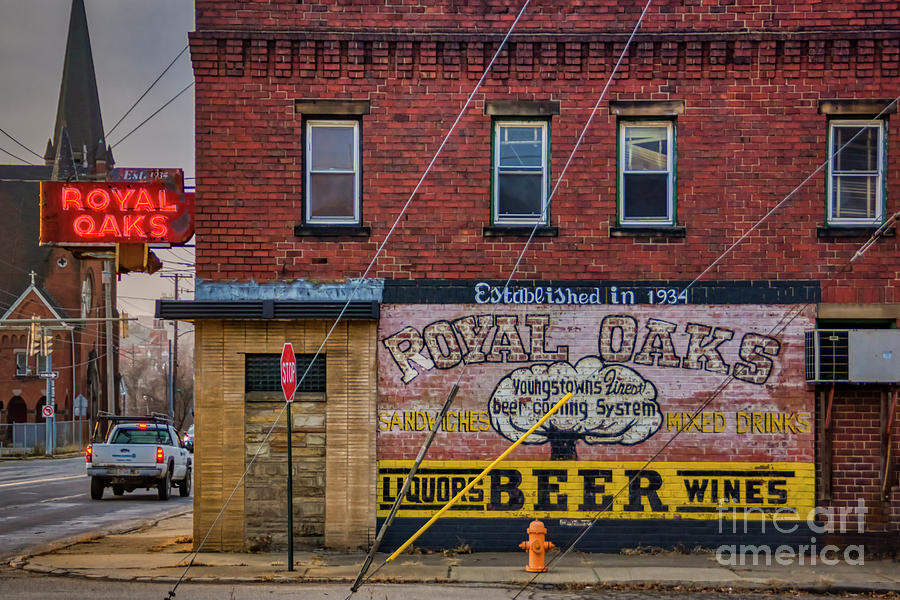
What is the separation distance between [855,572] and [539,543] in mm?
3860

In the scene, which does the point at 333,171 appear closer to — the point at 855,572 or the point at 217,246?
the point at 217,246

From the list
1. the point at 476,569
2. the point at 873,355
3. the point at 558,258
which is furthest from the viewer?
the point at 558,258

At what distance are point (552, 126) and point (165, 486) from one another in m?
15.9

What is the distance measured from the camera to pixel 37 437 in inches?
2395

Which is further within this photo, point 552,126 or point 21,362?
point 21,362

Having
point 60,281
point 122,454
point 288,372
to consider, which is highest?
point 60,281

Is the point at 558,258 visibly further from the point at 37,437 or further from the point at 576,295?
the point at 37,437

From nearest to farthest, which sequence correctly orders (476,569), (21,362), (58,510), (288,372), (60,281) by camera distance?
(288,372) → (476,569) → (58,510) → (21,362) → (60,281)

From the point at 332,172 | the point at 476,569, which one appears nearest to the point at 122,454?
the point at 332,172

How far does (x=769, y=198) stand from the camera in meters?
14.0

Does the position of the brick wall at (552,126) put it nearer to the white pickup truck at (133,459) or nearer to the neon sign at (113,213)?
the neon sign at (113,213)

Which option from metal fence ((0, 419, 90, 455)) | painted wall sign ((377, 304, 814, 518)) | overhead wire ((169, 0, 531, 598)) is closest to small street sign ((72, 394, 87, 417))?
metal fence ((0, 419, 90, 455))

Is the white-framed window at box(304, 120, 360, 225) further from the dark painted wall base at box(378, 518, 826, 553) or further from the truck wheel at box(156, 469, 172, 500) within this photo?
the truck wheel at box(156, 469, 172, 500)

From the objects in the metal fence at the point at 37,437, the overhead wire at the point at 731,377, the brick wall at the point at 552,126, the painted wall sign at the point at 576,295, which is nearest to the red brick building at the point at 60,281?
the metal fence at the point at 37,437
